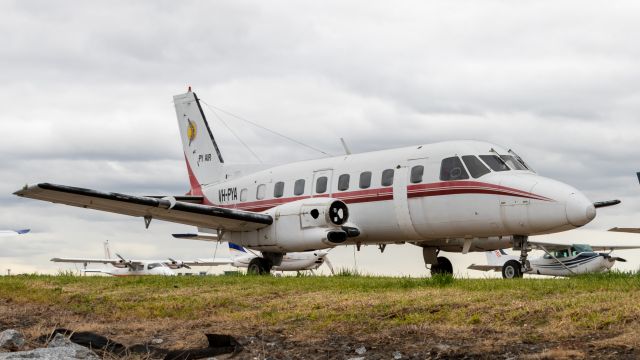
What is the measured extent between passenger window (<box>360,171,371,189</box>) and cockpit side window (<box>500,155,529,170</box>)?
3.67m

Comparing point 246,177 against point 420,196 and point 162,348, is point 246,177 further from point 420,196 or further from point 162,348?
point 162,348

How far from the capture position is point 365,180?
21.9 metres

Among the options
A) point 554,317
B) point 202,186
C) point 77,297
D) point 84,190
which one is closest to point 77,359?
point 554,317

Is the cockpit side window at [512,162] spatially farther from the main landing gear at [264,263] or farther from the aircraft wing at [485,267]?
the aircraft wing at [485,267]

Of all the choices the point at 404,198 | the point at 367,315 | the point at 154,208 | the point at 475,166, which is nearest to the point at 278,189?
the point at 154,208

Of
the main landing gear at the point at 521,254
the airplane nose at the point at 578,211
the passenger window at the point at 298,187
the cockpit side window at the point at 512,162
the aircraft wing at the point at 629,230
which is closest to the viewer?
the airplane nose at the point at 578,211

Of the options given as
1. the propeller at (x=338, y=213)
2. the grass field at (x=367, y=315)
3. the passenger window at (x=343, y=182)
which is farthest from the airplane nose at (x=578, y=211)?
the passenger window at (x=343, y=182)

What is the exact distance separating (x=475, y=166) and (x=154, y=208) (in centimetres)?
878

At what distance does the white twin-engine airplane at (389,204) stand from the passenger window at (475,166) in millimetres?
25

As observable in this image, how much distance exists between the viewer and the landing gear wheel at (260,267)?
23.5 m

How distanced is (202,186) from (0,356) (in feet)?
60.2

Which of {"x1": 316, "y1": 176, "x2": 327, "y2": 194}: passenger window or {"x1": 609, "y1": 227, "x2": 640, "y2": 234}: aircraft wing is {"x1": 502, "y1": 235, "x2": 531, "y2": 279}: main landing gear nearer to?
{"x1": 316, "y1": 176, "x2": 327, "y2": 194}: passenger window

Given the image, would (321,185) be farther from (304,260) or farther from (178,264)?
(178,264)

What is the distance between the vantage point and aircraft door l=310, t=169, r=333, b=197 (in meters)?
23.0
